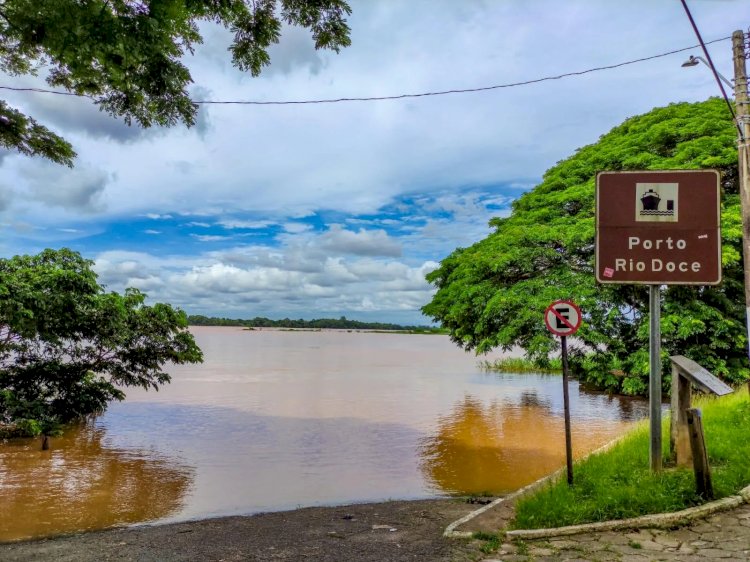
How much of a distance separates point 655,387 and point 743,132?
294 inches

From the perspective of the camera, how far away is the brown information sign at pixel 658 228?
703 centimetres

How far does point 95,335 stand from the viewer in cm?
1347

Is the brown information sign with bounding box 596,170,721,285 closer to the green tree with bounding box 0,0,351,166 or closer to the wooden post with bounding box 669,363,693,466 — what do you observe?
the wooden post with bounding box 669,363,693,466

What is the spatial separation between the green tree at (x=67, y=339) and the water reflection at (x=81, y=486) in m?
0.77

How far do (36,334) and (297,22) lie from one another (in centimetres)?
1058

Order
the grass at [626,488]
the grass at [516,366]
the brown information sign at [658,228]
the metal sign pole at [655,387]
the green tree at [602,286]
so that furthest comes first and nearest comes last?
the grass at [516,366]
the green tree at [602,286]
the brown information sign at [658,228]
the metal sign pole at [655,387]
the grass at [626,488]

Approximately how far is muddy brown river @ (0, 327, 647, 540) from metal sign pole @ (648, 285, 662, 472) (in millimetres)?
2981

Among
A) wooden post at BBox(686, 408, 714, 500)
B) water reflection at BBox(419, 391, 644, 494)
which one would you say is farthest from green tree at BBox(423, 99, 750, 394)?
wooden post at BBox(686, 408, 714, 500)

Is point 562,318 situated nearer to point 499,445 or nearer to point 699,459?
point 699,459

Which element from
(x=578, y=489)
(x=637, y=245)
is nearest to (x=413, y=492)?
(x=578, y=489)

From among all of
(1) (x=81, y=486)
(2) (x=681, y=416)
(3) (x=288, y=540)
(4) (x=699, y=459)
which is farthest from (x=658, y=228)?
(1) (x=81, y=486)

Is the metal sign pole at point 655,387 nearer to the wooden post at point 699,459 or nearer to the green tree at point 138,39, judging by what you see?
the wooden post at point 699,459

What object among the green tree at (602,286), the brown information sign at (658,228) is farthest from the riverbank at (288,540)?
the green tree at (602,286)

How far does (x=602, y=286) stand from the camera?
17453 millimetres
